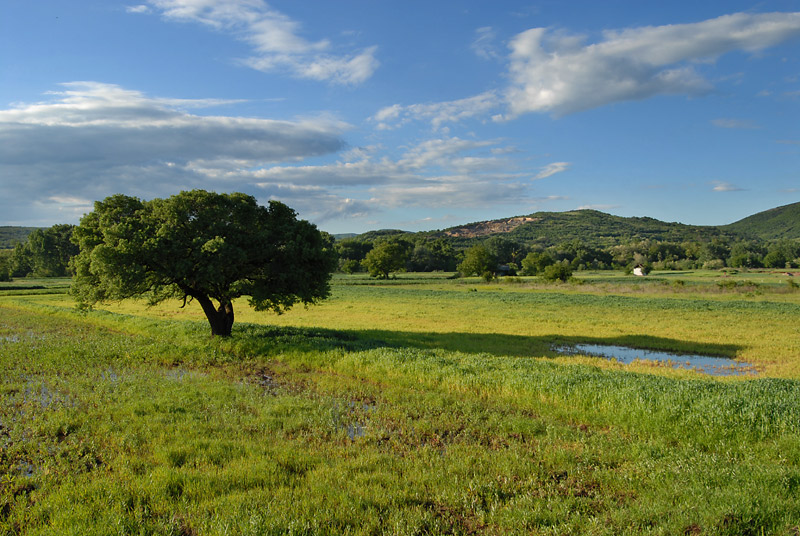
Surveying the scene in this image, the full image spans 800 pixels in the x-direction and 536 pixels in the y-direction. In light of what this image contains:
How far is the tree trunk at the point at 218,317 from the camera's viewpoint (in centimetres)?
2217

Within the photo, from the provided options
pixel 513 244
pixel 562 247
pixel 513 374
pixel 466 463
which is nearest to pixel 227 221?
pixel 513 374

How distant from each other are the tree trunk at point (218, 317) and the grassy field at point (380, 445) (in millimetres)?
2987

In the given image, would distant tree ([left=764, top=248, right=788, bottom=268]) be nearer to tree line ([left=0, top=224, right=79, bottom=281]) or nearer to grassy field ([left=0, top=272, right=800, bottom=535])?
grassy field ([left=0, top=272, right=800, bottom=535])

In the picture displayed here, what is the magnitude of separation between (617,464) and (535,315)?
2953 centimetres

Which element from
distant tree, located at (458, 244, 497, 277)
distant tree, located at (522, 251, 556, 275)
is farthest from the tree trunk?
distant tree, located at (522, 251, 556, 275)

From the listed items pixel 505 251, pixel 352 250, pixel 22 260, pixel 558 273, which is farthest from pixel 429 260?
pixel 22 260

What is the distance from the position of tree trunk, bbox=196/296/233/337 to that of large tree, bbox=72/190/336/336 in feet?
0.16

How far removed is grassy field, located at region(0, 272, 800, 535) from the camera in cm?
614

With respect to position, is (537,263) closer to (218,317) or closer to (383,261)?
(383,261)

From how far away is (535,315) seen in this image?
36688 millimetres

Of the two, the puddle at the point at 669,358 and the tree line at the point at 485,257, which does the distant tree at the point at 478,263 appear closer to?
the tree line at the point at 485,257

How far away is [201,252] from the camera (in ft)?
66.0

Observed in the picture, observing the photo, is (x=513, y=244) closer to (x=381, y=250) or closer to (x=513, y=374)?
(x=381, y=250)

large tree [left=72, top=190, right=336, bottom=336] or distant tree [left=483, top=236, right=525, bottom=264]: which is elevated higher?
distant tree [left=483, top=236, right=525, bottom=264]
